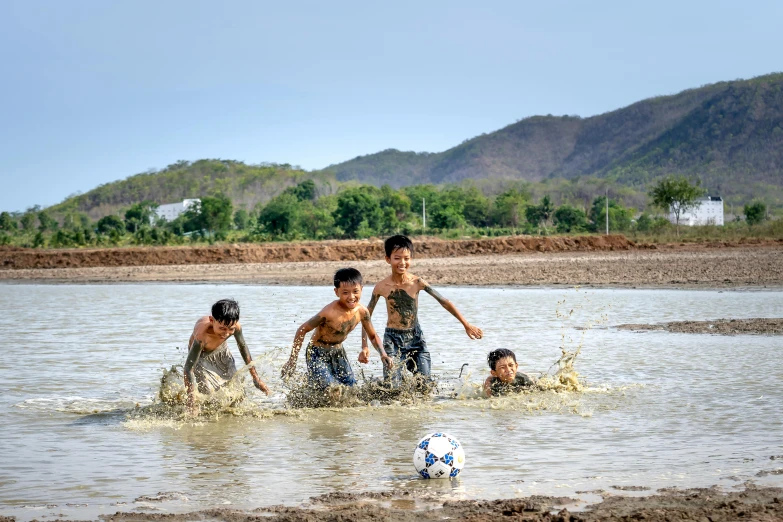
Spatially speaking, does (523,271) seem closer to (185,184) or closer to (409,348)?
(409,348)

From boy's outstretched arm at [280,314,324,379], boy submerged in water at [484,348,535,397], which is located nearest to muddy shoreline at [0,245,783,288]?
boy submerged in water at [484,348,535,397]

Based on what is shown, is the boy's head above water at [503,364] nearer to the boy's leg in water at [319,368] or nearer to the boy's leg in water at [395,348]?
the boy's leg in water at [395,348]

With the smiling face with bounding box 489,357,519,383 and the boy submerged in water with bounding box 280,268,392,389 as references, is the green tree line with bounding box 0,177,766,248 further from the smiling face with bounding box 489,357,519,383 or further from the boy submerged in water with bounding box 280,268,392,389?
the boy submerged in water with bounding box 280,268,392,389

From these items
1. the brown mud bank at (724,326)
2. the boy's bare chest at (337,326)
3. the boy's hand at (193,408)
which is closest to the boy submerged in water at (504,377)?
the boy's bare chest at (337,326)

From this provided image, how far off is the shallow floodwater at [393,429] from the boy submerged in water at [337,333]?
1.18ft

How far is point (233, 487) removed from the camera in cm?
573

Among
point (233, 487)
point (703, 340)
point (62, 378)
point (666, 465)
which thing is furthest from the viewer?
point (703, 340)

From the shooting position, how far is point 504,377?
362 inches

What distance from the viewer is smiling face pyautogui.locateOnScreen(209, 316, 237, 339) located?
313 inches

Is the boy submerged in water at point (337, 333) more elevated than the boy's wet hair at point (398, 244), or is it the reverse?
the boy's wet hair at point (398, 244)

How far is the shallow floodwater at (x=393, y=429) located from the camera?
5.76m

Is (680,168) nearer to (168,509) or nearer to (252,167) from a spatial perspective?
(252,167)

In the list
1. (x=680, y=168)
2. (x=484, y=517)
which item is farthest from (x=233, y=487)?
(x=680, y=168)

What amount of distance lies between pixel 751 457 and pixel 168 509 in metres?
3.82
